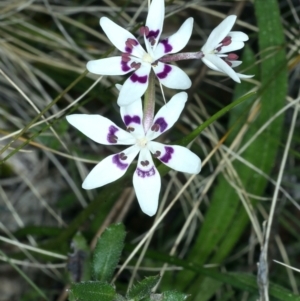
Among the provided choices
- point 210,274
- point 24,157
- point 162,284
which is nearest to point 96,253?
point 210,274

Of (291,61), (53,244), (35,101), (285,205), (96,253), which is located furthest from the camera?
(285,205)

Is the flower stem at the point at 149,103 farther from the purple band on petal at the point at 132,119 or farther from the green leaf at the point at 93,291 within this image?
the green leaf at the point at 93,291

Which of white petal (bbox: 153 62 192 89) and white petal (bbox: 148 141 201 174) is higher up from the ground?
white petal (bbox: 153 62 192 89)

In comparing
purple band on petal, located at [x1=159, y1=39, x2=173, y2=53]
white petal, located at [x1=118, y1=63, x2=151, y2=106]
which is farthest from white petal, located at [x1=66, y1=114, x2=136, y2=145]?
purple band on petal, located at [x1=159, y1=39, x2=173, y2=53]

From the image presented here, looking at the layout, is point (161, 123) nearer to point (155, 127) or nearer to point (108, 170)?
point (155, 127)

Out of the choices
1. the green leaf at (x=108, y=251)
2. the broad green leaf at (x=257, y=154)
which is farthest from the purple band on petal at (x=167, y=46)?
the broad green leaf at (x=257, y=154)

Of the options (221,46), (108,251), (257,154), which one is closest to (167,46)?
(221,46)

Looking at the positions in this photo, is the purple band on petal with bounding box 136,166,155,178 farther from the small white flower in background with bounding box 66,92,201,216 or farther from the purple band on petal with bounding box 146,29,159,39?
the purple band on petal with bounding box 146,29,159,39

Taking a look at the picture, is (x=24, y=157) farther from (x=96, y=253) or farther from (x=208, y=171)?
(x=96, y=253)
